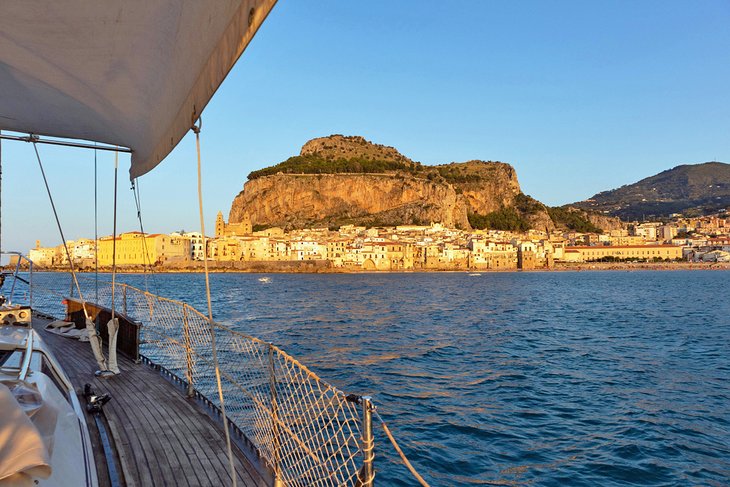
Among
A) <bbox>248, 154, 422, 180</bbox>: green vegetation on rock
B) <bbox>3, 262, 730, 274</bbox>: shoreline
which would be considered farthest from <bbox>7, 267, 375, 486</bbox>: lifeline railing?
<bbox>248, 154, 422, 180</bbox>: green vegetation on rock

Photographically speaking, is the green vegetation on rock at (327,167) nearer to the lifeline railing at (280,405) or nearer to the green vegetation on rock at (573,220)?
the green vegetation on rock at (573,220)

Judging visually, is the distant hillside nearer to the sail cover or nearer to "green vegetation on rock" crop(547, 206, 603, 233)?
"green vegetation on rock" crop(547, 206, 603, 233)

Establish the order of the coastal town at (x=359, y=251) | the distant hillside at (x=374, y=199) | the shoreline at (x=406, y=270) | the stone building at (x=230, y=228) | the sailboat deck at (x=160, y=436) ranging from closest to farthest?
the sailboat deck at (x=160, y=436)
the shoreline at (x=406, y=270)
the coastal town at (x=359, y=251)
the stone building at (x=230, y=228)
the distant hillside at (x=374, y=199)

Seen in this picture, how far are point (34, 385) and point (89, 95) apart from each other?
210cm

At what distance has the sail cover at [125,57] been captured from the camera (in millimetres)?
2203

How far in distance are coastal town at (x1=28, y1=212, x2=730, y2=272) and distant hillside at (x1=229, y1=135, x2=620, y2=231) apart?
8.51 meters

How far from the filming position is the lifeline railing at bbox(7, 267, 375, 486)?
3.09m

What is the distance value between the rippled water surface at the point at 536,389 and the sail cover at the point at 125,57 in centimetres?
545

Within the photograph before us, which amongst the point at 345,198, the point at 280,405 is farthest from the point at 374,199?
the point at 280,405

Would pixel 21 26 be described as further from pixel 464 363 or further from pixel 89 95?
pixel 464 363

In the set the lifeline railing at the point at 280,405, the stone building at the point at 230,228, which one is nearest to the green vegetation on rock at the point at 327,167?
the stone building at the point at 230,228

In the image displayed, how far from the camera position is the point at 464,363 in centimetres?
1439

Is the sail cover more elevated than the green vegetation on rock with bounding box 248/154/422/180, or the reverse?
the green vegetation on rock with bounding box 248/154/422/180

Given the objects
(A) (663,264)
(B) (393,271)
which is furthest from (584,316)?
(A) (663,264)
